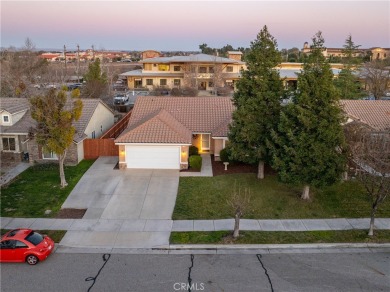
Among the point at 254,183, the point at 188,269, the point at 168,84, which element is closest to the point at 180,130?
the point at 254,183

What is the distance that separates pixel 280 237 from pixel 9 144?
845 inches

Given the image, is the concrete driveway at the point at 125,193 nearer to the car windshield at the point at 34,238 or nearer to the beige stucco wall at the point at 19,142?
the car windshield at the point at 34,238

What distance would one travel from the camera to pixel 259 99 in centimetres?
2242

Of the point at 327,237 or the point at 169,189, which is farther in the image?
the point at 169,189

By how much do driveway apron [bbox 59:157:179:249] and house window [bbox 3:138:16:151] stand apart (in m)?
6.56

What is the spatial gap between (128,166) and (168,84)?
Result: 4254 centimetres

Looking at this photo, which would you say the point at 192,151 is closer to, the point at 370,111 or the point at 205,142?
Answer: the point at 205,142

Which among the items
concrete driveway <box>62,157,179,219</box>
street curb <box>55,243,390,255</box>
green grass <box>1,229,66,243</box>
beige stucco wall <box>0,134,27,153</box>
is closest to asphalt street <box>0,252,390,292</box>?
street curb <box>55,243,390,255</box>

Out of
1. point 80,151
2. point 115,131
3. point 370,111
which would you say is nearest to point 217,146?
point 80,151

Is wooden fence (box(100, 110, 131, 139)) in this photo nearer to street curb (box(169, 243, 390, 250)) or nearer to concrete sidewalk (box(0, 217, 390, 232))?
concrete sidewalk (box(0, 217, 390, 232))

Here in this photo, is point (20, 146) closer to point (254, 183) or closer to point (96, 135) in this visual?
point (96, 135)

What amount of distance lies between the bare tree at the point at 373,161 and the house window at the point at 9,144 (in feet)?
76.8

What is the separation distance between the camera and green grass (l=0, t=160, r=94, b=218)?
781 inches

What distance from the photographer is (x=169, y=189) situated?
22516 mm
